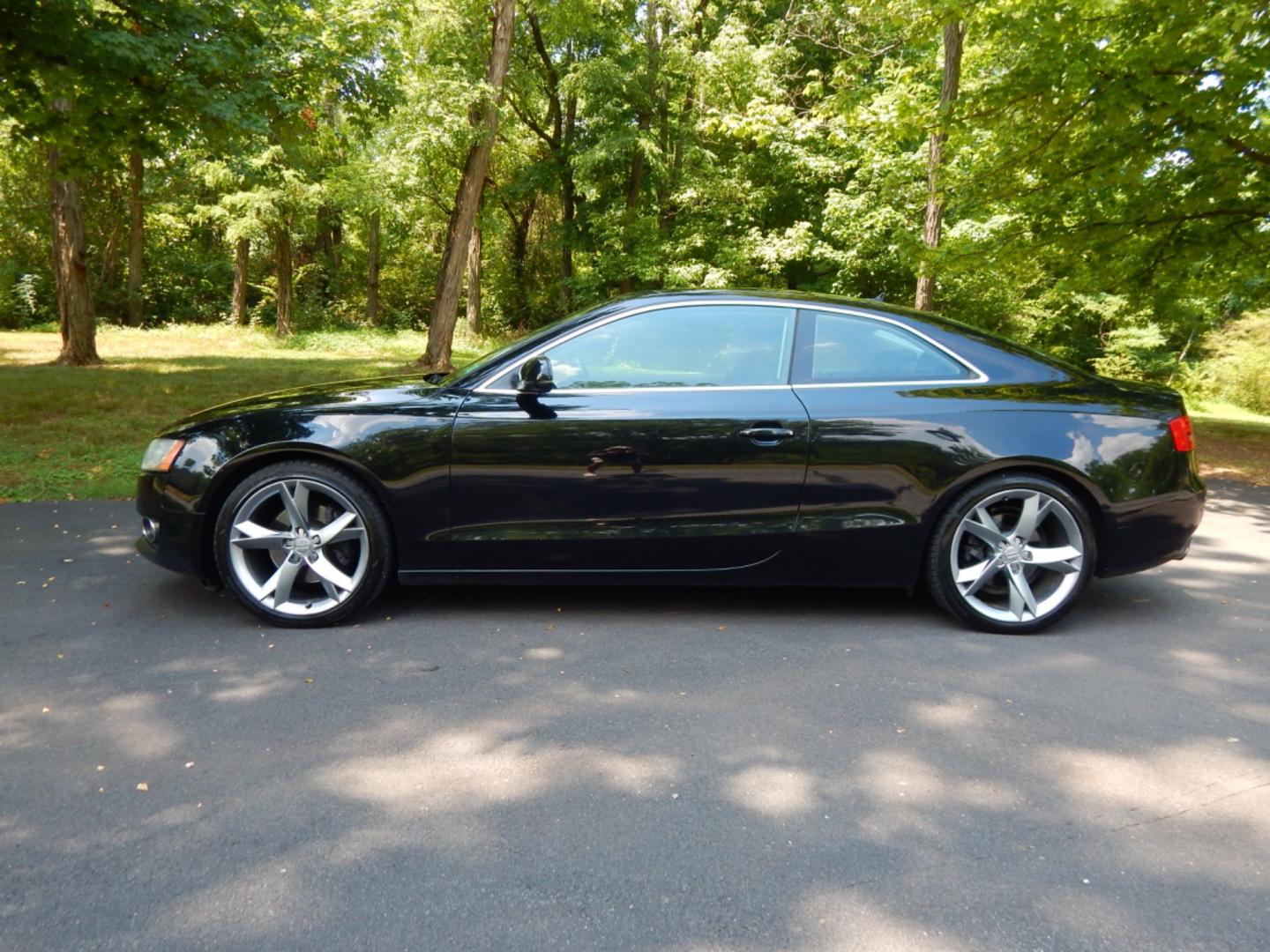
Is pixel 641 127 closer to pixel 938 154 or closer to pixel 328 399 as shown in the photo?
pixel 938 154

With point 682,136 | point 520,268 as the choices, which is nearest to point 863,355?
point 682,136

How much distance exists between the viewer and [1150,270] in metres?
11.3

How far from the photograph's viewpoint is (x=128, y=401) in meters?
11.3

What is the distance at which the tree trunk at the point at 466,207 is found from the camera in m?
15.2

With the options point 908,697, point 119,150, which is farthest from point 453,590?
point 119,150

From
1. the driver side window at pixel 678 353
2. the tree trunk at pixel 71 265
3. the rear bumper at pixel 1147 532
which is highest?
the tree trunk at pixel 71 265

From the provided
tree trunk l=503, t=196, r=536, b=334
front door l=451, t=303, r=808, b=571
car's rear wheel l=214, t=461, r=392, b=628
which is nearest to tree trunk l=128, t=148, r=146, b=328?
tree trunk l=503, t=196, r=536, b=334

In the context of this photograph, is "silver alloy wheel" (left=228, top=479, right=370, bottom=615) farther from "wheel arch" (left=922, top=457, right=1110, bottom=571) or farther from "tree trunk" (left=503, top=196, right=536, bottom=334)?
"tree trunk" (left=503, top=196, right=536, bottom=334)

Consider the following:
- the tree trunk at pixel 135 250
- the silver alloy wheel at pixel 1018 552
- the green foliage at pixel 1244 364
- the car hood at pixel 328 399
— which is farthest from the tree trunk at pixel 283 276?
the silver alloy wheel at pixel 1018 552

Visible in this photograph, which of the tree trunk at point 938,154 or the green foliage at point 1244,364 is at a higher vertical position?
the tree trunk at point 938,154

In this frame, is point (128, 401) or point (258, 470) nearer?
point (258, 470)

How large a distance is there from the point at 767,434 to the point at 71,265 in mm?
14427

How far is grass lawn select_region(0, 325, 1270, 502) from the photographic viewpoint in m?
7.63

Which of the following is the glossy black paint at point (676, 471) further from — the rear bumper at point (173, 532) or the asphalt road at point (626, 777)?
the asphalt road at point (626, 777)
